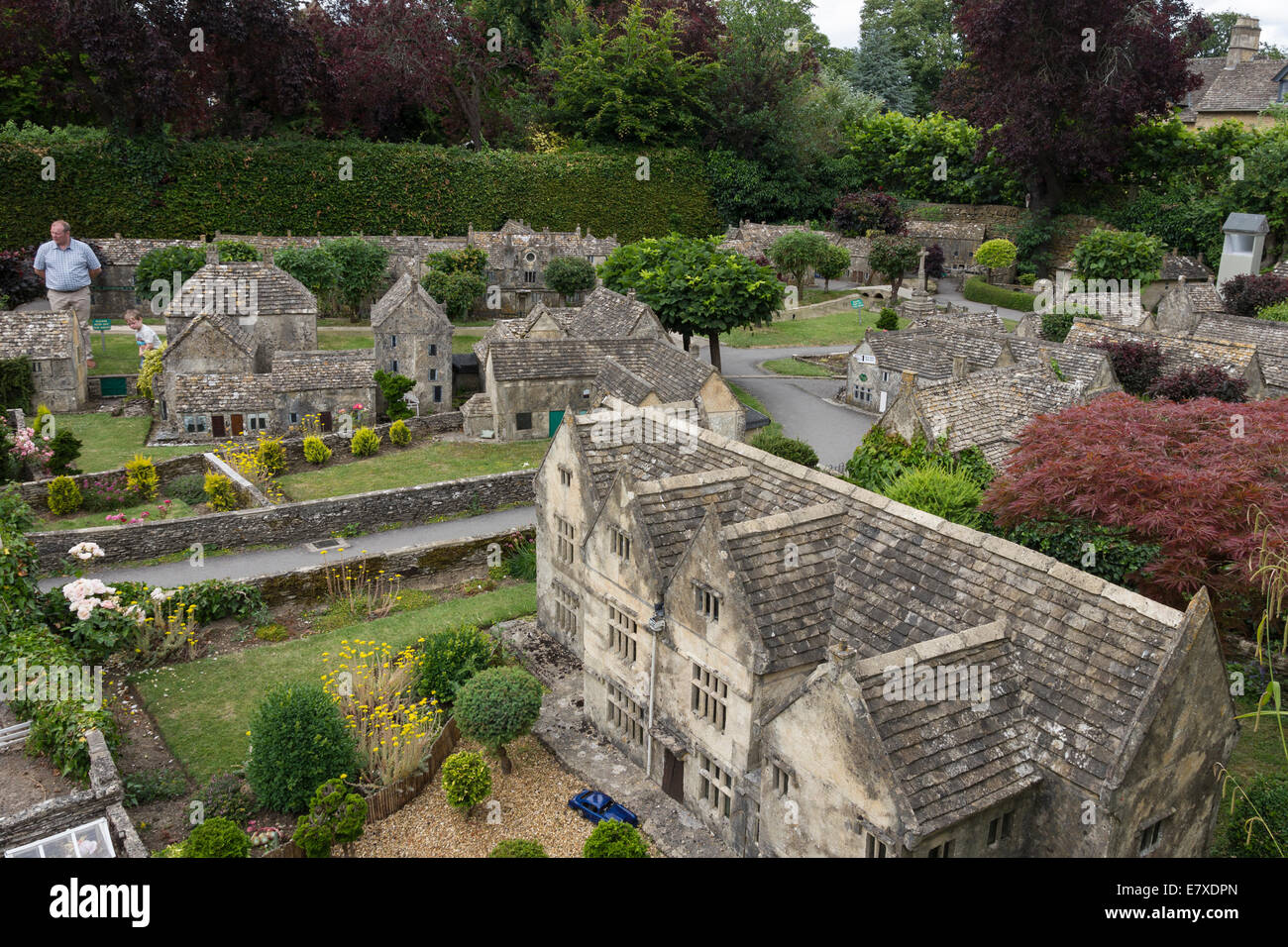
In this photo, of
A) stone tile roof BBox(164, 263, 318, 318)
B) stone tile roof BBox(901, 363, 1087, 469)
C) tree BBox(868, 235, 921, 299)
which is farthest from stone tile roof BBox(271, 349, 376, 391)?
tree BBox(868, 235, 921, 299)

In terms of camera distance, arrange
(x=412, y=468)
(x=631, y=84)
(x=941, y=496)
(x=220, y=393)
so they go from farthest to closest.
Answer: (x=631, y=84) < (x=220, y=393) < (x=412, y=468) < (x=941, y=496)

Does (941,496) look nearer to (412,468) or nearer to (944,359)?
(944,359)

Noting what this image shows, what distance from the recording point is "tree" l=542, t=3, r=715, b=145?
291 feet

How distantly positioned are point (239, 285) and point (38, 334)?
9438 mm

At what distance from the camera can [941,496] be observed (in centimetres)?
2852

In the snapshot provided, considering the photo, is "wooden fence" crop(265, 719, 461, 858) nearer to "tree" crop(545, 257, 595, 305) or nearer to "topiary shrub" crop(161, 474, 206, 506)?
"topiary shrub" crop(161, 474, 206, 506)

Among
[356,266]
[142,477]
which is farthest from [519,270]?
[142,477]

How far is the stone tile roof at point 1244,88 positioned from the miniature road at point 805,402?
200ft

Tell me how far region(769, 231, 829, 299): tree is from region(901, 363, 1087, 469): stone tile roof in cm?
3878

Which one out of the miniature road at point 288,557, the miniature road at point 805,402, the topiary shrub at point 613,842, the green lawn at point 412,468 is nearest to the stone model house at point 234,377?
the green lawn at point 412,468

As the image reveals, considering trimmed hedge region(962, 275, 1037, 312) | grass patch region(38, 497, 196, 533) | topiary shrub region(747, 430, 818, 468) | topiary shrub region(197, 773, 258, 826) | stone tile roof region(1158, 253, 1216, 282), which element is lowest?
topiary shrub region(197, 773, 258, 826)

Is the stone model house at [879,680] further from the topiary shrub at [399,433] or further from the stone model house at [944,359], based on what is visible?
the topiary shrub at [399,433]

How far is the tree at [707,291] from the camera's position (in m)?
51.8

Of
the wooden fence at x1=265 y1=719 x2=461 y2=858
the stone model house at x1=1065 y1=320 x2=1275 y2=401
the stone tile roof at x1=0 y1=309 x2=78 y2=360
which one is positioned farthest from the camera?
the stone tile roof at x1=0 y1=309 x2=78 y2=360
